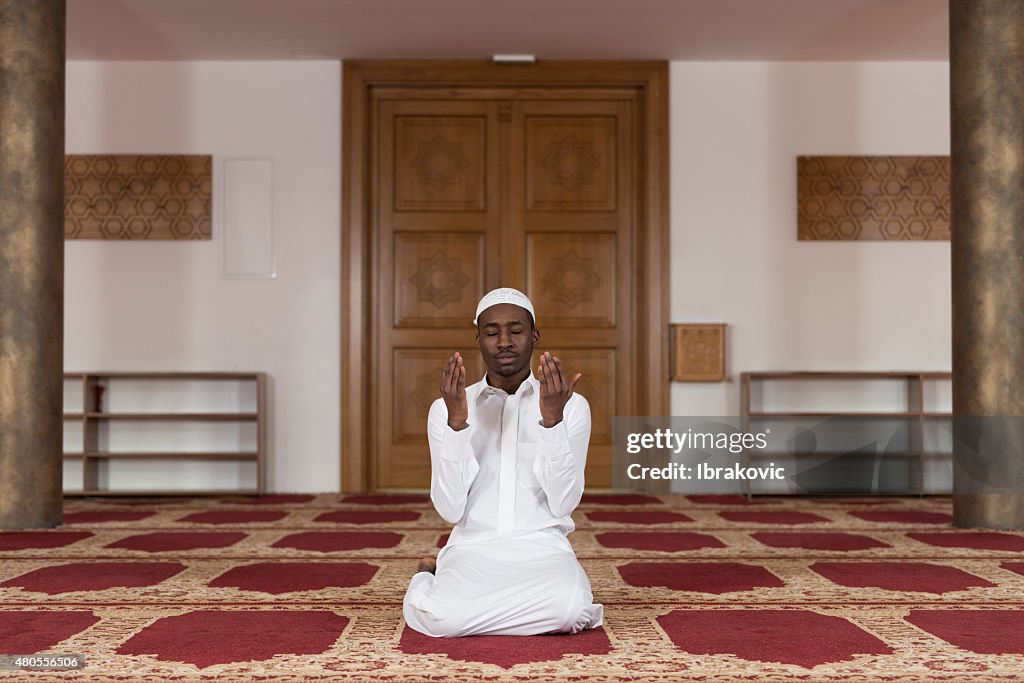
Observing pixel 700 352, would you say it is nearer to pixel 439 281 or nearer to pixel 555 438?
pixel 439 281

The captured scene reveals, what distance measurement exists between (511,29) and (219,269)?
250 cm

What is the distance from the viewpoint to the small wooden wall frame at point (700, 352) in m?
6.56

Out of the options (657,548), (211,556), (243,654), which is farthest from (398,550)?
(243,654)

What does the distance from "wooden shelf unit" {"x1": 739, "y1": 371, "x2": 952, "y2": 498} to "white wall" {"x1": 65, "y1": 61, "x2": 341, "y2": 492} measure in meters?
2.74

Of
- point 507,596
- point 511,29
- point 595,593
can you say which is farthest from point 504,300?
point 511,29

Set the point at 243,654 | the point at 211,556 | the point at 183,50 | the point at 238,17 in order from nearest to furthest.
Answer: the point at 243,654 < the point at 211,556 < the point at 238,17 < the point at 183,50

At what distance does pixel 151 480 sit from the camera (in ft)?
21.6

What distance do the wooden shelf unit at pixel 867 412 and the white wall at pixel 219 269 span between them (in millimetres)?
2742

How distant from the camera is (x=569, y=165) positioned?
6.80 meters

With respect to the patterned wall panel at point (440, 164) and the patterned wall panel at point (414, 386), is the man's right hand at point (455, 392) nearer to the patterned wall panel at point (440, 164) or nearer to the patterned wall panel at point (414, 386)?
the patterned wall panel at point (414, 386)

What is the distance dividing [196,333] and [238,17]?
2.07 meters

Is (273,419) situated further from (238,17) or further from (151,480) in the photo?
(238,17)

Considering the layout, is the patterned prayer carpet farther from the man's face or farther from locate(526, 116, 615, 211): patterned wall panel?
locate(526, 116, 615, 211): patterned wall panel

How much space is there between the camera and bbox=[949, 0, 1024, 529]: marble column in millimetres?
4824
